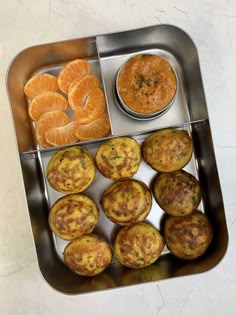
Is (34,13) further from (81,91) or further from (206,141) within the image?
(206,141)

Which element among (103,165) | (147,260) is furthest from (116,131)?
(147,260)

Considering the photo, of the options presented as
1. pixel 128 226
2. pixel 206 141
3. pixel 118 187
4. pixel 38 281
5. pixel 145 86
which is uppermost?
pixel 145 86

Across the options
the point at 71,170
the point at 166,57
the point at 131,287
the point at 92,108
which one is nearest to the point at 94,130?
the point at 92,108

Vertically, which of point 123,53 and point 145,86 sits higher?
point 123,53

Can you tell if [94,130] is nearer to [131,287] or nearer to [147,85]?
[147,85]

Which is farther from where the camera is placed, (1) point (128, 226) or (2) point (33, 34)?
(2) point (33, 34)

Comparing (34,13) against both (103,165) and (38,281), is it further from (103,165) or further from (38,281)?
(38,281)
